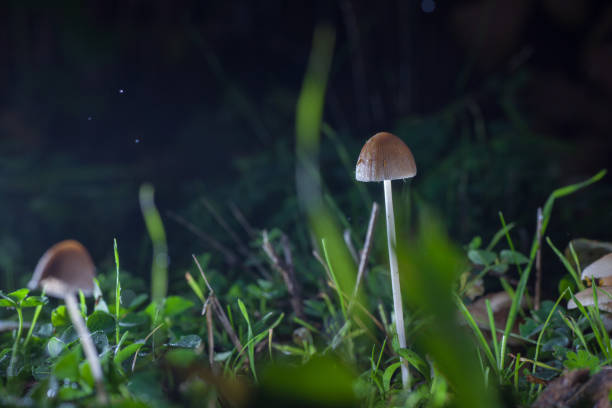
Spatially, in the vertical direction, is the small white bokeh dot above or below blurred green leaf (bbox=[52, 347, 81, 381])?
above

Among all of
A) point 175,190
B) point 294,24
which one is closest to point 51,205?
point 175,190

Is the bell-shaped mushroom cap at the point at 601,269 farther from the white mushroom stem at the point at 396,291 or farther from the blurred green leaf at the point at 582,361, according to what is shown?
the white mushroom stem at the point at 396,291

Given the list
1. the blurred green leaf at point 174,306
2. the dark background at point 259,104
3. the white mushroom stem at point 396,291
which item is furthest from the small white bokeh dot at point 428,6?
the blurred green leaf at point 174,306

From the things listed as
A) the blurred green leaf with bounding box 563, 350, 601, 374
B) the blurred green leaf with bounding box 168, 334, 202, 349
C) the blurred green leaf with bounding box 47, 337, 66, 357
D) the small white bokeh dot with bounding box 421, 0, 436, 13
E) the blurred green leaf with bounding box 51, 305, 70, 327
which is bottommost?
the blurred green leaf with bounding box 563, 350, 601, 374

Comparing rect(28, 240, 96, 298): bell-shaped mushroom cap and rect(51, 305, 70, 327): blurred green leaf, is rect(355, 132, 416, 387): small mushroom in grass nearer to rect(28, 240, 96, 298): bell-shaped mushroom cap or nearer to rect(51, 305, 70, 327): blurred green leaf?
rect(28, 240, 96, 298): bell-shaped mushroom cap

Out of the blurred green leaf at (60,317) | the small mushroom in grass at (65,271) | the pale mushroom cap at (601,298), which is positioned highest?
the small mushroom in grass at (65,271)

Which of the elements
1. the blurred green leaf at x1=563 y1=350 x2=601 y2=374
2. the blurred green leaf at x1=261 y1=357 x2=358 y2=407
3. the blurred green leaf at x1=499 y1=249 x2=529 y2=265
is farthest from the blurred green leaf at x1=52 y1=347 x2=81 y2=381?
the blurred green leaf at x1=499 y1=249 x2=529 y2=265

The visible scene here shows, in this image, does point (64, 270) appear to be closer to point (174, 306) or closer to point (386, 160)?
point (174, 306)

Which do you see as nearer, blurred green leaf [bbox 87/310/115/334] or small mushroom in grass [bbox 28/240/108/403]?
small mushroom in grass [bbox 28/240/108/403]
